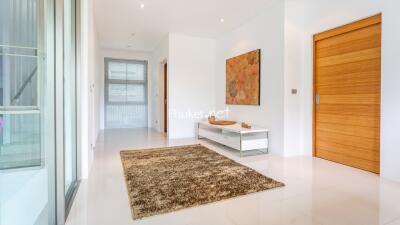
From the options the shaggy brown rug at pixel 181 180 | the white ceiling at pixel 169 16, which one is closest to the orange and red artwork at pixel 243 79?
the white ceiling at pixel 169 16

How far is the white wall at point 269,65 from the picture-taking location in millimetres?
3832

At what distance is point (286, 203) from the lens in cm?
203

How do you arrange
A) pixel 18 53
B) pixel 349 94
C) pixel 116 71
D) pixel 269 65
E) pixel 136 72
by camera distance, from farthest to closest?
1. pixel 136 72
2. pixel 116 71
3. pixel 269 65
4. pixel 349 94
5. pixel 18 53

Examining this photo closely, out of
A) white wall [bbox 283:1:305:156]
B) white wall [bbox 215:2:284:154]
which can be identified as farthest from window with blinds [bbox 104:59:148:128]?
white wall [bbox 283:1:305:156]

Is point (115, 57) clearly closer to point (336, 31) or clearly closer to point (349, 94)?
point (336, 31)

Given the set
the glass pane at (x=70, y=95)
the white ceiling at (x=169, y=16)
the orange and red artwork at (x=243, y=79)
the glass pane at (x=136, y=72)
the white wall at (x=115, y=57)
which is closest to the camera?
the glass pane at (x=70, y=95)

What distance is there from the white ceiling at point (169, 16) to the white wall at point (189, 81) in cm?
33

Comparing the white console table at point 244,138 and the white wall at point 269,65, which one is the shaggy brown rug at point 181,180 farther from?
the white wall at point 269,65

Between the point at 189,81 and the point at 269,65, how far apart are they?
224 centimetres

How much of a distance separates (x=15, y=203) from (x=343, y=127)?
13.2 ft

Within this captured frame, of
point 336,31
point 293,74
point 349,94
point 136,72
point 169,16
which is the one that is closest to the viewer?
point 349,94

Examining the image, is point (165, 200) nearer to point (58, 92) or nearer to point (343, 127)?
point (58, 92)

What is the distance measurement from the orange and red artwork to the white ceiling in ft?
2.72

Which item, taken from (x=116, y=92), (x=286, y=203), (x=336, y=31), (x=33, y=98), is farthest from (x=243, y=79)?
(x=116, y=92)
